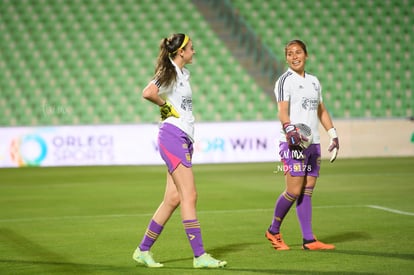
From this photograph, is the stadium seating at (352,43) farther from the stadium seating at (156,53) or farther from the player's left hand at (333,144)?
the player's left hand at (333,144)

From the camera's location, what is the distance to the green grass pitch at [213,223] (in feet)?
22.8

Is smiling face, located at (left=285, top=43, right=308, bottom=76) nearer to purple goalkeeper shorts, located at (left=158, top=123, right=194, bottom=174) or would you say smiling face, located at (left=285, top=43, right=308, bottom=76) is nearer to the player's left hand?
the player's left hand

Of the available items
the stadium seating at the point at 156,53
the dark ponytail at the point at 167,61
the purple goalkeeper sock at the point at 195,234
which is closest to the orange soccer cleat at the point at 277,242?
the purple goalkeeper sock at the point at 195,234

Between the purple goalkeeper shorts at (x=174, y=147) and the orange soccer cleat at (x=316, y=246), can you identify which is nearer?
the purple goalkeeper shorts at (x=174, y=147)

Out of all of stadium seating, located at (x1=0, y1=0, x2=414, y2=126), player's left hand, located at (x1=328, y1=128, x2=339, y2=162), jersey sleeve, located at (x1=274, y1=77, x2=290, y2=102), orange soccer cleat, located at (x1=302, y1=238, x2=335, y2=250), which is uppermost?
stadium seating, located at (x1=0, y1=0, x2=414, y2=126)

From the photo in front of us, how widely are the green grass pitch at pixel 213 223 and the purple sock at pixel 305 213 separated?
223 mm

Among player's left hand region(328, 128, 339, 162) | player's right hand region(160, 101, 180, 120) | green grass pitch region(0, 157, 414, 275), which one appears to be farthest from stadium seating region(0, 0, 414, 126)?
player's right hand region(160, 101, 180, 120)

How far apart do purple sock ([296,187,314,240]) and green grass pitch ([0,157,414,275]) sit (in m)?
0.22

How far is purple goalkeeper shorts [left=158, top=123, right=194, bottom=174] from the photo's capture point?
21.7 feet

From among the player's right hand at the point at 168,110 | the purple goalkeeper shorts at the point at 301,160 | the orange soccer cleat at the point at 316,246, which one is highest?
the player's right hand at the point at 168,110

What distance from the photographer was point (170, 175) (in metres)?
6.72

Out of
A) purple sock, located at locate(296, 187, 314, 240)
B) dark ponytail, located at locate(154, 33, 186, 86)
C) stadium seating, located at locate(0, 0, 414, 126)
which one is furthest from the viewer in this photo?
stadium seating, located at locate(0, 0, 414, 126)

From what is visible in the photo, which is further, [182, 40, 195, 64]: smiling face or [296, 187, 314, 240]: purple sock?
[296, 187, 314, 240]: purple sock

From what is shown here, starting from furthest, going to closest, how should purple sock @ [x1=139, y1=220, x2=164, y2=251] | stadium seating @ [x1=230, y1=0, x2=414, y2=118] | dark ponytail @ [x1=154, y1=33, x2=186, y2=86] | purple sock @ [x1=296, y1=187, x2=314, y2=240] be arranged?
stadium seating @ [x1=230, y1=0, x2=414, y2=118], purple sock @ [x1=296, y1=187, x2=314, y2=240], purple sock @ [x1=139, y1=220, x2=164, y2=251], dark ponytail @ [x1=154, y1=33, x2=186, y2=86]
